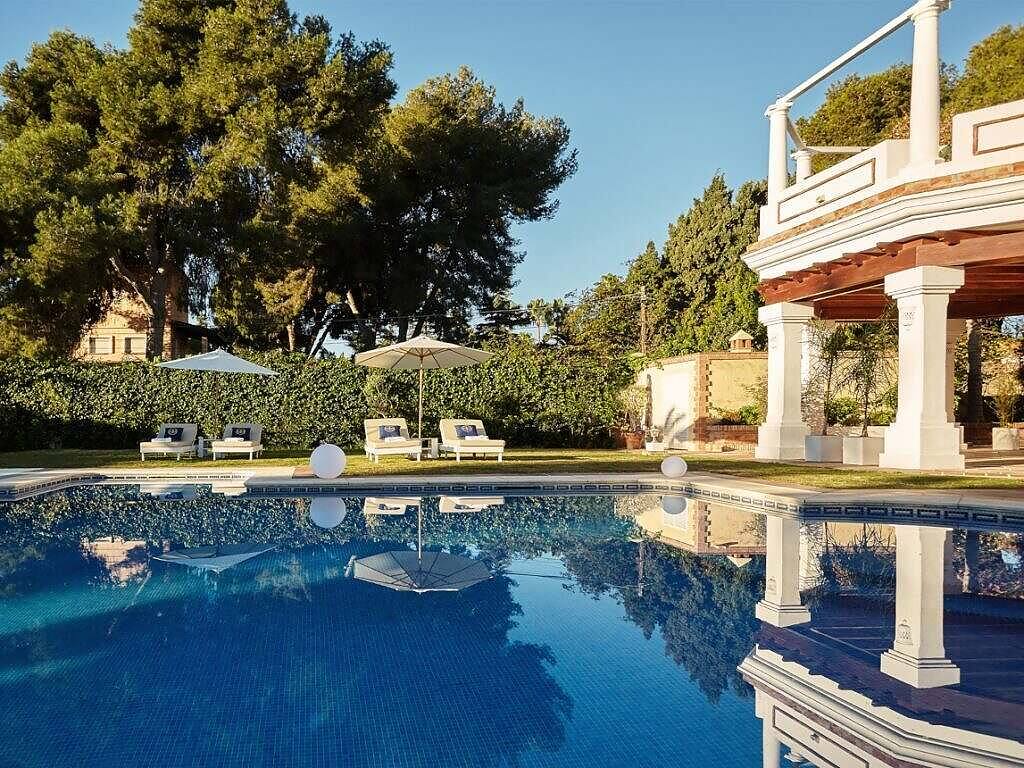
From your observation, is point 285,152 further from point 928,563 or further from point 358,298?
point 928,563

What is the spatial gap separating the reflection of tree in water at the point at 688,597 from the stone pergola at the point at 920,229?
20.5ft

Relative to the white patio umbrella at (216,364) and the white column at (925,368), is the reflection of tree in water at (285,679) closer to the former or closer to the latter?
the white column at (925,368)

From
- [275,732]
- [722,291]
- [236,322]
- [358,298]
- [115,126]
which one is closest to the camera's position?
[275,732]

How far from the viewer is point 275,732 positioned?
3330mm

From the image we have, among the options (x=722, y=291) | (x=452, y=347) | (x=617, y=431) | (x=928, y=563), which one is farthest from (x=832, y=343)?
(x=722, y=291)

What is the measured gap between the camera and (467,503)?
10273 mm

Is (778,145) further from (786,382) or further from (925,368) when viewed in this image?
(925,368)

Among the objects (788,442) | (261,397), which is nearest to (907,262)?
(788,442)

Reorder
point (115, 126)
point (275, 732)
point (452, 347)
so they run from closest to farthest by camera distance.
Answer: point (275, 732), point (452, 347), point (115, 126)

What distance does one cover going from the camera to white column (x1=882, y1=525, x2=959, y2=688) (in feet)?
13.0

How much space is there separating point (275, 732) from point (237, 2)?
2106 centimetres

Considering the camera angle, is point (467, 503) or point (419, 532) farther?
point (467, 503)

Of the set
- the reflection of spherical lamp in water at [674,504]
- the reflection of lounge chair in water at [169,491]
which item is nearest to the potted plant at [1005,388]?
the reflection of spherical lamp in water at [674,504]

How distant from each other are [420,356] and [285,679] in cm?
1146
